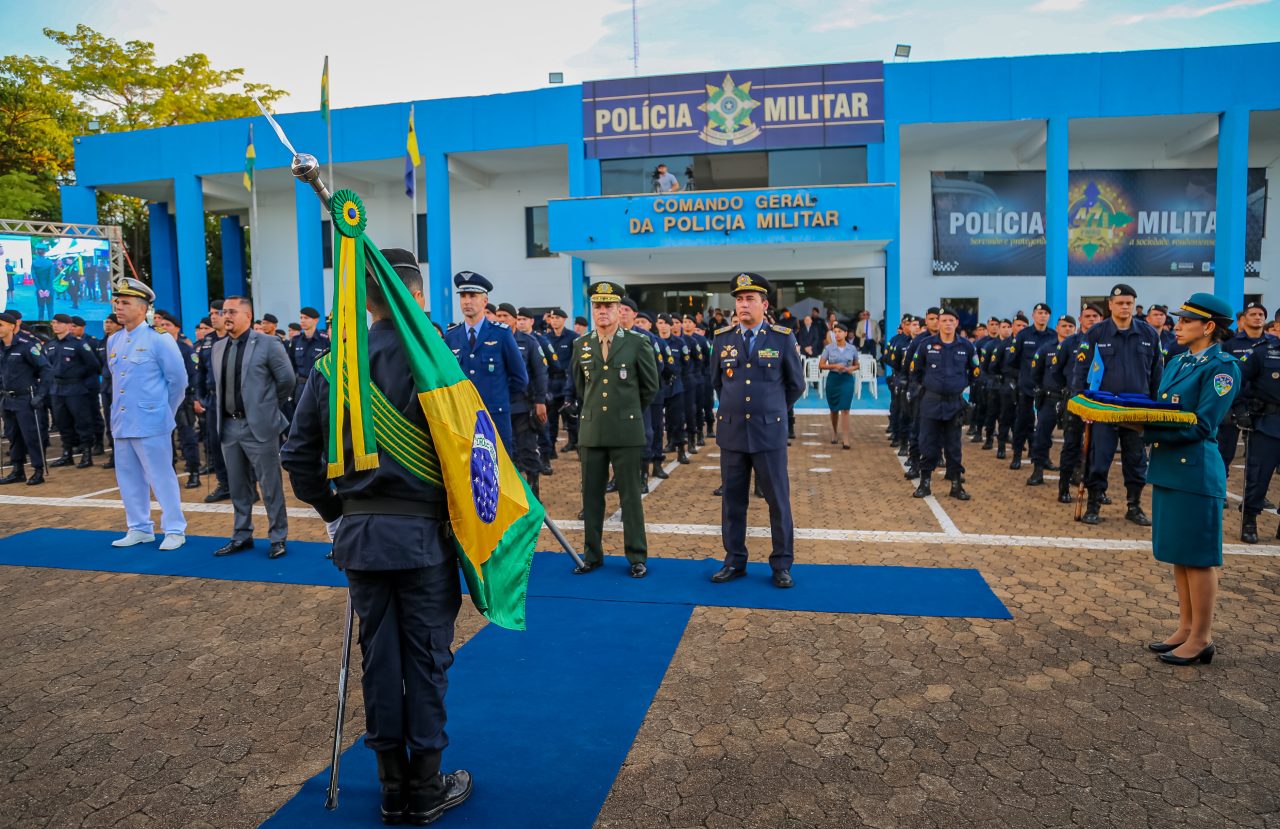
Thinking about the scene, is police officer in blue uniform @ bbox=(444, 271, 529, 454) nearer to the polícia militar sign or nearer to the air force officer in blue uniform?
the air force officer in blue uniform

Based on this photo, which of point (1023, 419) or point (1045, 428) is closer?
point (1045, 428)

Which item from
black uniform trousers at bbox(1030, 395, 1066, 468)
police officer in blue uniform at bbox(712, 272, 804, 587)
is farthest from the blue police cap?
black uniform trousers at bbox(1030, 395, 1066, 468)

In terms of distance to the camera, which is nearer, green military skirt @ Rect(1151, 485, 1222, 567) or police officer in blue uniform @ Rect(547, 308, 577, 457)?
green military skirt @ Rect(1151, 485, 1222, 567)

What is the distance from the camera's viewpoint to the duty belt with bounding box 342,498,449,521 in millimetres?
2867

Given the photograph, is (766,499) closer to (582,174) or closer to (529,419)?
(529,419)

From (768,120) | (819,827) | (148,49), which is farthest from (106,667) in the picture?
(148,49)

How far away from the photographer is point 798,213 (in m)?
19.5

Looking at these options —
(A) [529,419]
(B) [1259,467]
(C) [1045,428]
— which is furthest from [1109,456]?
(A) [529,419]

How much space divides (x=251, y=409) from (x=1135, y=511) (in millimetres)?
7726

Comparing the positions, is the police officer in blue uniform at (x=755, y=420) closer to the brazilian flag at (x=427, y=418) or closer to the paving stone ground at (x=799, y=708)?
the paving stone ground at (x=799, y=708)

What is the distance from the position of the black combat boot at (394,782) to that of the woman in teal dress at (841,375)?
32.3 feet

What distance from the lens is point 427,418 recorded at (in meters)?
2.79

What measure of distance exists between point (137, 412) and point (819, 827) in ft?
21.0

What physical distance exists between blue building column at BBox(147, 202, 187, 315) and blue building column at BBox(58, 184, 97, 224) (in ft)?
9.39
